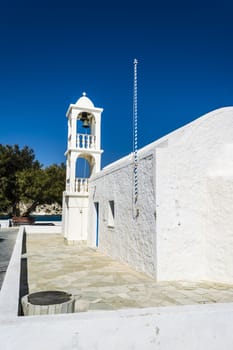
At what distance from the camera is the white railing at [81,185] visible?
14539mm

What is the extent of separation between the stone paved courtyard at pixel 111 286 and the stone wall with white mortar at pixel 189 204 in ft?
1.65

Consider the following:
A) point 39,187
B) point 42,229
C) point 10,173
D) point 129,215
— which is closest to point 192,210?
point 129,215

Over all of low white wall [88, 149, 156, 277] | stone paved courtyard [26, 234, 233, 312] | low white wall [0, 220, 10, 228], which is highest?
low white wall [88, 149, 156, 277]

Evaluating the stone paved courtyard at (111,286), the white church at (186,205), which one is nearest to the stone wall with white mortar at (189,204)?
the white church at (186,205)

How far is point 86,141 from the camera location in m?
14.7

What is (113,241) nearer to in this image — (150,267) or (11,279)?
(150,267)

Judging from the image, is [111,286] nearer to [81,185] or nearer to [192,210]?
[192,210]

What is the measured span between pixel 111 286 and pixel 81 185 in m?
8.74

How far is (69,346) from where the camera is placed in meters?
3.14

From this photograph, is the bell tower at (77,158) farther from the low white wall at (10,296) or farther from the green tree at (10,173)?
the green tree at (10,173)

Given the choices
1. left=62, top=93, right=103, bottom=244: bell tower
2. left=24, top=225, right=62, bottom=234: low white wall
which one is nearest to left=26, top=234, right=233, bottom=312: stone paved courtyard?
left=62, top=93, right=103, bottom=244: bell tower

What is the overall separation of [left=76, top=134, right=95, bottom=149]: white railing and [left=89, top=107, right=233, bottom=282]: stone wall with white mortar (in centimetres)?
730

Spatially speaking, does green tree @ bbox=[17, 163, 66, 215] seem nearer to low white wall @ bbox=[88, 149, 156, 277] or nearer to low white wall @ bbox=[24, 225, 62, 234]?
low white wall @ bbox=[24, 225, 62, 234]

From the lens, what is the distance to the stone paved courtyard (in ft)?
16.9
